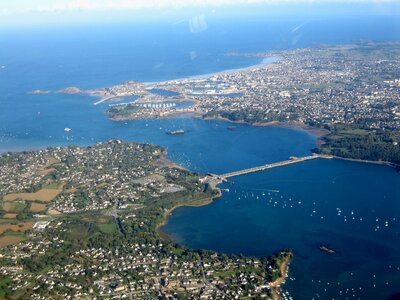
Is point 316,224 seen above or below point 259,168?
below

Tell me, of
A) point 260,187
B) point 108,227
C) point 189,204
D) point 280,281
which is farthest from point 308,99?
point 280,281

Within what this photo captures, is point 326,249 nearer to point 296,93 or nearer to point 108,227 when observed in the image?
point 108,227

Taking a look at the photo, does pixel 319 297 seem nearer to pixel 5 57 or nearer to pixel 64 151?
pixel 64 151

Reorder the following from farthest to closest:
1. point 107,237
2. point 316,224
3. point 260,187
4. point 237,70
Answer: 1. point 237,70
2. point 260,187
3. point 316,224
4. point 107,237

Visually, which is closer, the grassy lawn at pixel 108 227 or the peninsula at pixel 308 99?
the grassy lawn at pixel 108 227

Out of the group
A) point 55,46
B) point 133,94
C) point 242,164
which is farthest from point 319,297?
point 55,46

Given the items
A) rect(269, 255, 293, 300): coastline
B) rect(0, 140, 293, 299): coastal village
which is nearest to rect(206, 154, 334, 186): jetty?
rect(0, 140, 293, 299): coastal village

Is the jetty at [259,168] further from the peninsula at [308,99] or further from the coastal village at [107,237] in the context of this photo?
the peninsula at [308,99]

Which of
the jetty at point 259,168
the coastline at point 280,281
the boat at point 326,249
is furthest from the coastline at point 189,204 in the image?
the boat at point 326,249
